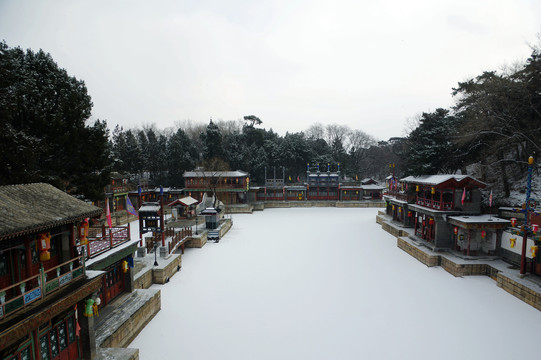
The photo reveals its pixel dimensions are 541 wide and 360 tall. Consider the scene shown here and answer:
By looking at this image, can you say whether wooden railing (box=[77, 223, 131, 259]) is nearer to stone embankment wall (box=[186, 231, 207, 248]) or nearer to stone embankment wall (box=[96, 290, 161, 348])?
stone embankment wall (box=[96, 290, 161, 348])

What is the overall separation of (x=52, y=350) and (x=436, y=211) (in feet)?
66.1

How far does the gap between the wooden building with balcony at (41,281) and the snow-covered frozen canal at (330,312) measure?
8.72 ft

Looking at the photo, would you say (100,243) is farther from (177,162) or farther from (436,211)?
(177,162)

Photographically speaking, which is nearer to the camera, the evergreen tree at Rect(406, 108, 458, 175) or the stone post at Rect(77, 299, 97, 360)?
the stone post at Rect(77, 299, 97, 360)

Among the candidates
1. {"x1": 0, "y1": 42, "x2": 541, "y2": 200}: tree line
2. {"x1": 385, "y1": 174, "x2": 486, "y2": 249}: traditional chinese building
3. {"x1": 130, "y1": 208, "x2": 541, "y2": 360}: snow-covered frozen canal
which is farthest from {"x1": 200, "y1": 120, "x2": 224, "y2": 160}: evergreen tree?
{"x1": 385, "y1": 174, "x2": 486, "y2": 249}: traditional chinese building

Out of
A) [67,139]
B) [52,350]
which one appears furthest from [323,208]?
[52,350]

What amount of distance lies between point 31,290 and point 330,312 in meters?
10.2

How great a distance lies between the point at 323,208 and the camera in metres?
41.2

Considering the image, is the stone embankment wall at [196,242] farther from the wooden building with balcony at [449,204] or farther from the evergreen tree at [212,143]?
the evergreen tree at [212,143]

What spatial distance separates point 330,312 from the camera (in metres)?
11.7

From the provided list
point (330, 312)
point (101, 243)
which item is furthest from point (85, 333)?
point (330, 312)

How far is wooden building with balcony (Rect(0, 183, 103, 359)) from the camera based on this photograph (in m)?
5.88

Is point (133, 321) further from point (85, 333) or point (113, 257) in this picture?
point (113, 257)

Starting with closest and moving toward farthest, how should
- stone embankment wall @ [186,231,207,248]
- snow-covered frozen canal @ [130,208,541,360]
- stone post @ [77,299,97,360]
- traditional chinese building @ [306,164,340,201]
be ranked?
stone post @ [77,299,97,360], snow-covered frozen canal @ [130,208,541,360], stone embankment wall @ [186,231,207,248], traditional chinese building @ [306,164,340,201]
